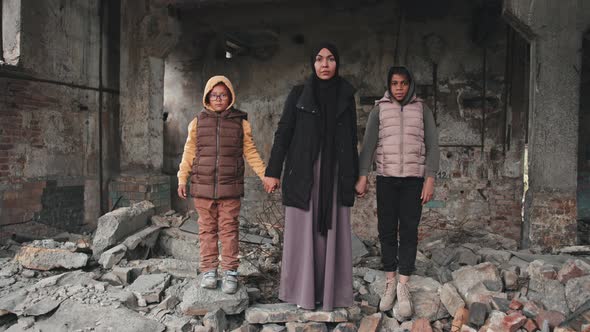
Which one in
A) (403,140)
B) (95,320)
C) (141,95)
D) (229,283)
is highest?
(141,95)

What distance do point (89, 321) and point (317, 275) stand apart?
73.5 inches

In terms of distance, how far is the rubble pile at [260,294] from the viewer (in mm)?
3012

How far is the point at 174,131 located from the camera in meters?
7.68

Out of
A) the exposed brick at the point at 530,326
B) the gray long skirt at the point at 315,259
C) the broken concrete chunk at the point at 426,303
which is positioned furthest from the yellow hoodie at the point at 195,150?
the exposed brick at the point at 530,326

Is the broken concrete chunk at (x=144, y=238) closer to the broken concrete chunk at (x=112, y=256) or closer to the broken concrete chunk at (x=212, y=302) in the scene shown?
the broken concrete chunk at (x=112, y=256)

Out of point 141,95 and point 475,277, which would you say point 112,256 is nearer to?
point 141,95

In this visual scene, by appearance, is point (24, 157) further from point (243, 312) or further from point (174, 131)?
point (243, 312)

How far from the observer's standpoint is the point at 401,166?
3027 mm

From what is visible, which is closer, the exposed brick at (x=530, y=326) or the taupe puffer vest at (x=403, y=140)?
the exposed brick at (x=530, y=326)

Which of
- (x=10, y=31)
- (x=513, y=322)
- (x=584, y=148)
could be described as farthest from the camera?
(x=584, y=148)

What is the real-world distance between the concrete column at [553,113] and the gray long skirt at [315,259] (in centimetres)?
Answer: 281

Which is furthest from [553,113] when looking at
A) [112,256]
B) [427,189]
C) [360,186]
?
[112,256]

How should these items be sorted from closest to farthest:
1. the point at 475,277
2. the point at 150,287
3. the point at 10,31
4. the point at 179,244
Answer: the point at 475,277 < the point at 150,287 < the point at 179,244 < the point at 10,31

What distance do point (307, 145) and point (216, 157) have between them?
0.76 meters
